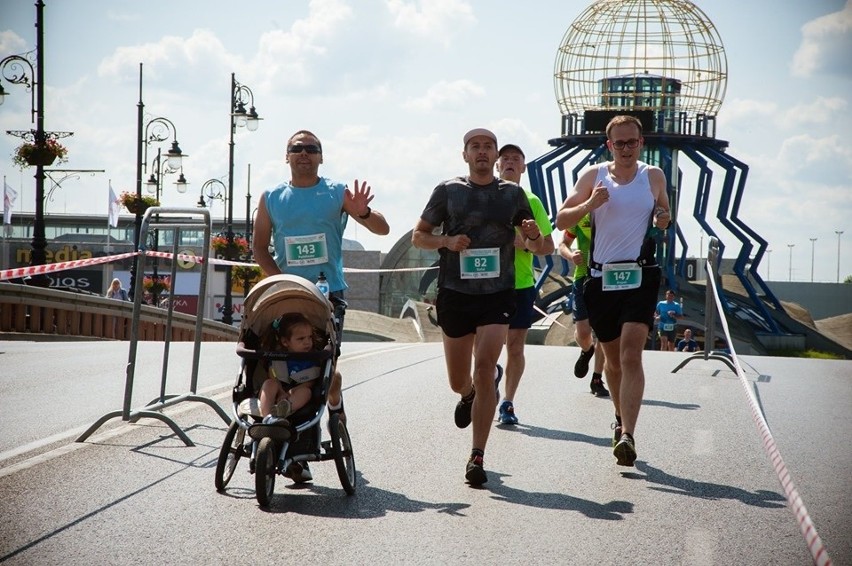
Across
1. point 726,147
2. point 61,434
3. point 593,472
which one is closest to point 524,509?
point 593,472

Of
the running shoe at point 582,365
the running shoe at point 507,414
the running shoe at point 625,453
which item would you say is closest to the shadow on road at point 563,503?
the running shoe at point 625,453

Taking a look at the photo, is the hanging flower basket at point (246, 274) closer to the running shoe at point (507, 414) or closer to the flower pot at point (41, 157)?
the flower pot at point (41, 157)

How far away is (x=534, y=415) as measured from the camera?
1088 cm

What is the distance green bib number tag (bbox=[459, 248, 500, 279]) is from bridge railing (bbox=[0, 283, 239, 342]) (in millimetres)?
15967

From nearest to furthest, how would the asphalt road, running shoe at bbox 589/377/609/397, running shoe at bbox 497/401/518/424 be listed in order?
the asphalt road < running shoe at bbox 497/401/518/424 < running shoe at bbox 589/377/609/397

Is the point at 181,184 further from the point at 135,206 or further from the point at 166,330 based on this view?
the point at 166,330

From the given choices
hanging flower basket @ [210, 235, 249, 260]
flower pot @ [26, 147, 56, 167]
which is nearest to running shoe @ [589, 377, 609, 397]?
flower pot @ [26, 147, 56, 167]

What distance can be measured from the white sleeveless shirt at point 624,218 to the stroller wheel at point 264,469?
2646 millimetres

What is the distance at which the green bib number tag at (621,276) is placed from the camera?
26.3ft

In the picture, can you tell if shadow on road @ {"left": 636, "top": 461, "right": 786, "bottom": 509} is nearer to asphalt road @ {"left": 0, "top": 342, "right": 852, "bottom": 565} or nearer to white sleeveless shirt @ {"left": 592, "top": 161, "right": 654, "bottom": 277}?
asphalt road @ {"left": 0, "top": 342, "right": 852, "bottom": 565}

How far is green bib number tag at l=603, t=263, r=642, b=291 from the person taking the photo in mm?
8031

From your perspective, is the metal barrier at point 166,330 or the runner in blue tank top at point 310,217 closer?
the runner in blue tank top at point 310,217

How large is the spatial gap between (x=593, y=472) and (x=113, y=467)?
9.05ft

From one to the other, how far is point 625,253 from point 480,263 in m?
1.01
